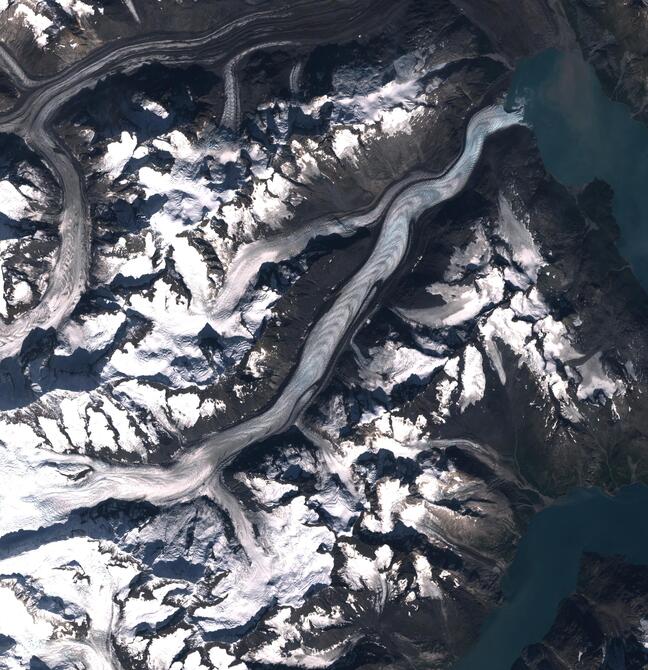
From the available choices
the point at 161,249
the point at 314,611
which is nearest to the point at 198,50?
the point at 161,249

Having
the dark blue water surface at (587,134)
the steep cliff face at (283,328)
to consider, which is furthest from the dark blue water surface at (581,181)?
the steep cliff face at (283,328)

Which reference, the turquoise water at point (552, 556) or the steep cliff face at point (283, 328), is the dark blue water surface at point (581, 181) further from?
the steep cliff face at point (283, 328)

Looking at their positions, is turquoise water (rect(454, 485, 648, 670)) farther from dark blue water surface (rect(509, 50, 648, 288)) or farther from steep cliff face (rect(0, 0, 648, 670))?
dark blue water surface (rect(509, 50, 648, 288))

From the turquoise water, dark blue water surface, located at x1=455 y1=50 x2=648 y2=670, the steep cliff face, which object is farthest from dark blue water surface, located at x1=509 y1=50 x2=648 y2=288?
the turquoise water

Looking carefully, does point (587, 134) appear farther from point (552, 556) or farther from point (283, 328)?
point (552, 556)

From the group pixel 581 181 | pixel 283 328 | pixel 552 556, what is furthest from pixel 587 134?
pixel 552 556
